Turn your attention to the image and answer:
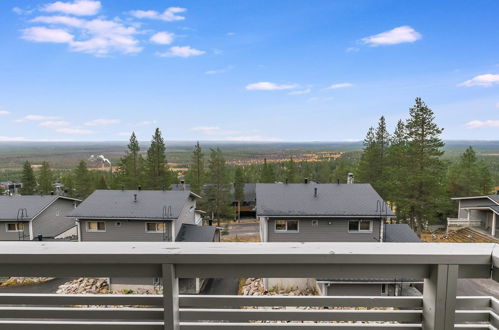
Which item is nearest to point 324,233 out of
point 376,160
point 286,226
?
point 286,226

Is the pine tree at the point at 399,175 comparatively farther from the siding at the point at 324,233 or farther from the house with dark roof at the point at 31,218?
the house with dark roof at the point at 31,218

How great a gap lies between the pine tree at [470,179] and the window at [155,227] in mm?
25049

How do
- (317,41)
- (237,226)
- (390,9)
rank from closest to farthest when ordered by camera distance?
(390,9) → (237,226) → (317,41)

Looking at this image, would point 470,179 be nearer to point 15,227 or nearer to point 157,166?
point 157,166

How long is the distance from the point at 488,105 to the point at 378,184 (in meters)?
19.9

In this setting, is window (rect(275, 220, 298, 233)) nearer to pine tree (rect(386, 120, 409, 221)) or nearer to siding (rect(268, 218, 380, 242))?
siding (rect(268, 218, 380, 242))

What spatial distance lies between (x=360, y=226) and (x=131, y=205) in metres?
11.3

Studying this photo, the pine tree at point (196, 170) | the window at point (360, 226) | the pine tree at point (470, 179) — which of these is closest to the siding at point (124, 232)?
the window at point (360, 226)

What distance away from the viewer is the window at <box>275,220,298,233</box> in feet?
42.7

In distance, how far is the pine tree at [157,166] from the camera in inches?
940

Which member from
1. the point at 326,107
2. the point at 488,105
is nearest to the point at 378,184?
the point at 488,105

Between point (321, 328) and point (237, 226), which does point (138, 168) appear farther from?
point (321, 328)

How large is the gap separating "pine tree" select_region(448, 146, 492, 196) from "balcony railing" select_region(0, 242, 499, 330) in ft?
97.0

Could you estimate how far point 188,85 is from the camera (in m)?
57.7
